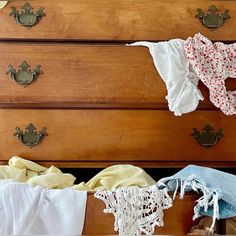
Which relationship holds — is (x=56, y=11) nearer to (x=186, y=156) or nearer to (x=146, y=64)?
(x=146, y=64)

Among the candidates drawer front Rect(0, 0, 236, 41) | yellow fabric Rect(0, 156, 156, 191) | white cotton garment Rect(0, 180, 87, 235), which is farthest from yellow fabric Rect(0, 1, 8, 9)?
white cotton garment Rect(0, 180, 87, 235)

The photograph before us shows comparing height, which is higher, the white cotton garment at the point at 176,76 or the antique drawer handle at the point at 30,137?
the white cotton garment at the point at 176,76

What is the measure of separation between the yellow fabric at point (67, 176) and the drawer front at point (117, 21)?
31 centimetres

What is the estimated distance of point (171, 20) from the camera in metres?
1.12

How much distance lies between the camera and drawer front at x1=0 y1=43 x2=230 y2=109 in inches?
42.3

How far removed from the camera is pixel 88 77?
1075 mm

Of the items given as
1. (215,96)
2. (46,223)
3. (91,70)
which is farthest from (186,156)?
(46,223)

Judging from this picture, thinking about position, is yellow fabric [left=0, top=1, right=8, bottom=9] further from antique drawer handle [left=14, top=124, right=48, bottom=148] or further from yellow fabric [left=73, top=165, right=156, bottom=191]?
yellow fabric [left=73, top=165, right=156, bottom=191]

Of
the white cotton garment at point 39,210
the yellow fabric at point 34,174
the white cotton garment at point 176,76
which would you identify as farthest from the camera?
the white cotton garment at point 176,76

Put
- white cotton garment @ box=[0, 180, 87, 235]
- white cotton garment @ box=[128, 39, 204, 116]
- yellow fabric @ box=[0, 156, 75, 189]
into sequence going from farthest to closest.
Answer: white cotton garment @ box=[128, 39, 204, 116], yellow fabric @ box=[0, 156, 75, 189], white cotton garment @ box=[0, 180, 87, 235]

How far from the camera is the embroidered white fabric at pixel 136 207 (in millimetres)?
824

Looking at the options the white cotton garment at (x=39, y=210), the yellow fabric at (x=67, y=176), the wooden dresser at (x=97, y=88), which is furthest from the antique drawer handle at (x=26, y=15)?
the white cotton garment at (x=39, y=210)

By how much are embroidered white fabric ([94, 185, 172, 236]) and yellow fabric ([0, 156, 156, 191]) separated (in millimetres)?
114

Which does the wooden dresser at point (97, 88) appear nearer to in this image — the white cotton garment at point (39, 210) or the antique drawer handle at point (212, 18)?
the antique drawer handle at point (212, 18)
